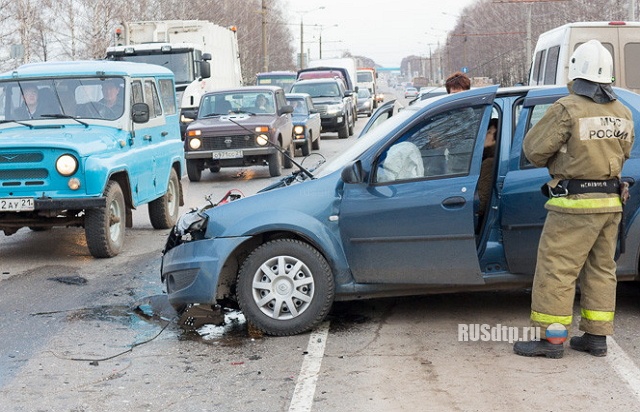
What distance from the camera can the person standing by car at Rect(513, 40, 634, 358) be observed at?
19.1 feet

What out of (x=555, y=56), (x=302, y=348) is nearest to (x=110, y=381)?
(x=302, y=348)

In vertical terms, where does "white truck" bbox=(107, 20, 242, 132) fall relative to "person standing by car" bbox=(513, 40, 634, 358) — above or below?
above

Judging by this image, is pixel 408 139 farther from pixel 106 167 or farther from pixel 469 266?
pixel 106 167

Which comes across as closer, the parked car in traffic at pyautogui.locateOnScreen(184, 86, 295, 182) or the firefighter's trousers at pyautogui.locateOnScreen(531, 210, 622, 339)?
the firefighter's trousers at pyautogui.locateOnScreen(531, 210, 622, 339)

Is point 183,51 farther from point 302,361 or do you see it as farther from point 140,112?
point 302,361

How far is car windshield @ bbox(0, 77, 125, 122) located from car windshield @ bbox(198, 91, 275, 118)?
892cm

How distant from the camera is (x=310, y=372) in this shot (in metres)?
5.87

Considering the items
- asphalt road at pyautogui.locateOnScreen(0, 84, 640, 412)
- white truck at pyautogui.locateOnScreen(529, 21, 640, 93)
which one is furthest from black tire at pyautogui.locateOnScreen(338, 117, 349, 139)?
asphalt road at pyautogui.locateOnScreen(0, 84, 640, 412)

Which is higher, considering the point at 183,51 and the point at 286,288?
the point at 183,51

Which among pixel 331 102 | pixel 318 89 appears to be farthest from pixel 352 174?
pixel 318 89

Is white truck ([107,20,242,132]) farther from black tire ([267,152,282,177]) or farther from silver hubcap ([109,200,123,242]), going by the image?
silver hubcap ([109,200,123,242])

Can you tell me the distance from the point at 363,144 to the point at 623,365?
2.38 meters

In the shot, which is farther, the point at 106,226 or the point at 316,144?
the point at 316,144

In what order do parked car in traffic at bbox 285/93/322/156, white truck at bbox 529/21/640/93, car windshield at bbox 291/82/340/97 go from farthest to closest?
car windshield at bbox 291/82/340/97
parked car in traffic at bbox 285/93/322/156
white truck at bbox 529/21/640/93
